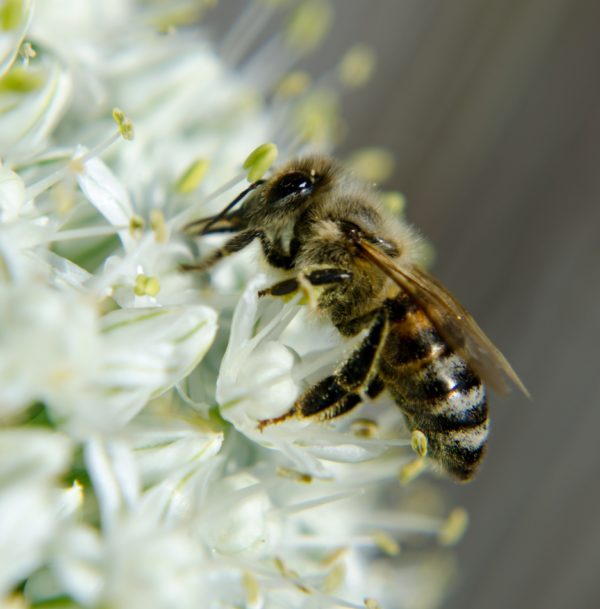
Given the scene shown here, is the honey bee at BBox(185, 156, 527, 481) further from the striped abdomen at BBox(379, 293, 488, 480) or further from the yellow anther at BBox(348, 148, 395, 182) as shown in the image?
the yellow anther at BBox(348, 148, 395, 182)

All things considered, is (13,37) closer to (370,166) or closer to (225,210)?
(225,210)

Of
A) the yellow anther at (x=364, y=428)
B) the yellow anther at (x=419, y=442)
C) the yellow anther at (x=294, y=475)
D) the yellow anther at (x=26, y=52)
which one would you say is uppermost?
the yellow anther at (x=26, y=52)

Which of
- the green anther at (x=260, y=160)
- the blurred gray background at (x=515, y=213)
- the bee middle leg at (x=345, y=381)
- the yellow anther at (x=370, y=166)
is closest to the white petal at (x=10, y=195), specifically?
the green anther at (x=260, y=160)

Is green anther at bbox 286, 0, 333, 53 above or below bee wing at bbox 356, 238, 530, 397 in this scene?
above

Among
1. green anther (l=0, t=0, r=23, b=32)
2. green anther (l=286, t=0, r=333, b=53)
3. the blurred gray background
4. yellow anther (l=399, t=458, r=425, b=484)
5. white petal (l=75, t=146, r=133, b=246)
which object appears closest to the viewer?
green anther (l=0, t=0, r=23, b=32)

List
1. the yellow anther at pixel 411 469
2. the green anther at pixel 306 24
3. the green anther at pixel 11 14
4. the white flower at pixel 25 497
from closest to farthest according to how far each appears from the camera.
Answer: the white flower at pixel 25 497 → the green anther at pixel 11 14 → the yellow anther at pixel 411 469 → the green anther at pixel 306 24

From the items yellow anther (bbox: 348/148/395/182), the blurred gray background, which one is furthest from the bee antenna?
the blurred gray background

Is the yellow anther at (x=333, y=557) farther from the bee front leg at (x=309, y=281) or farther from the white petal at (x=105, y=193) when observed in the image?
the white petal at (x=105, y=193)

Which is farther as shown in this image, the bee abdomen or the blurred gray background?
the blurred gray background

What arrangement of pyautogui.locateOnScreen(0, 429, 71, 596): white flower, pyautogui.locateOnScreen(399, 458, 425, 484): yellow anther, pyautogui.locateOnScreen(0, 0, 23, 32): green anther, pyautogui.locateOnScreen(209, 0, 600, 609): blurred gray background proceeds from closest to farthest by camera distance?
pyautogui.locateOnScreen(0, 429, 71, 596): white flower → pyautogui.locateOnScreen(0, 0, 23, 32): green anther → pyautogui.locateOnScreen(399, 458, 425, 484): yellow anther → pyautogui.locateOnScreen(209, 0, 600, 609): blurred gray background
